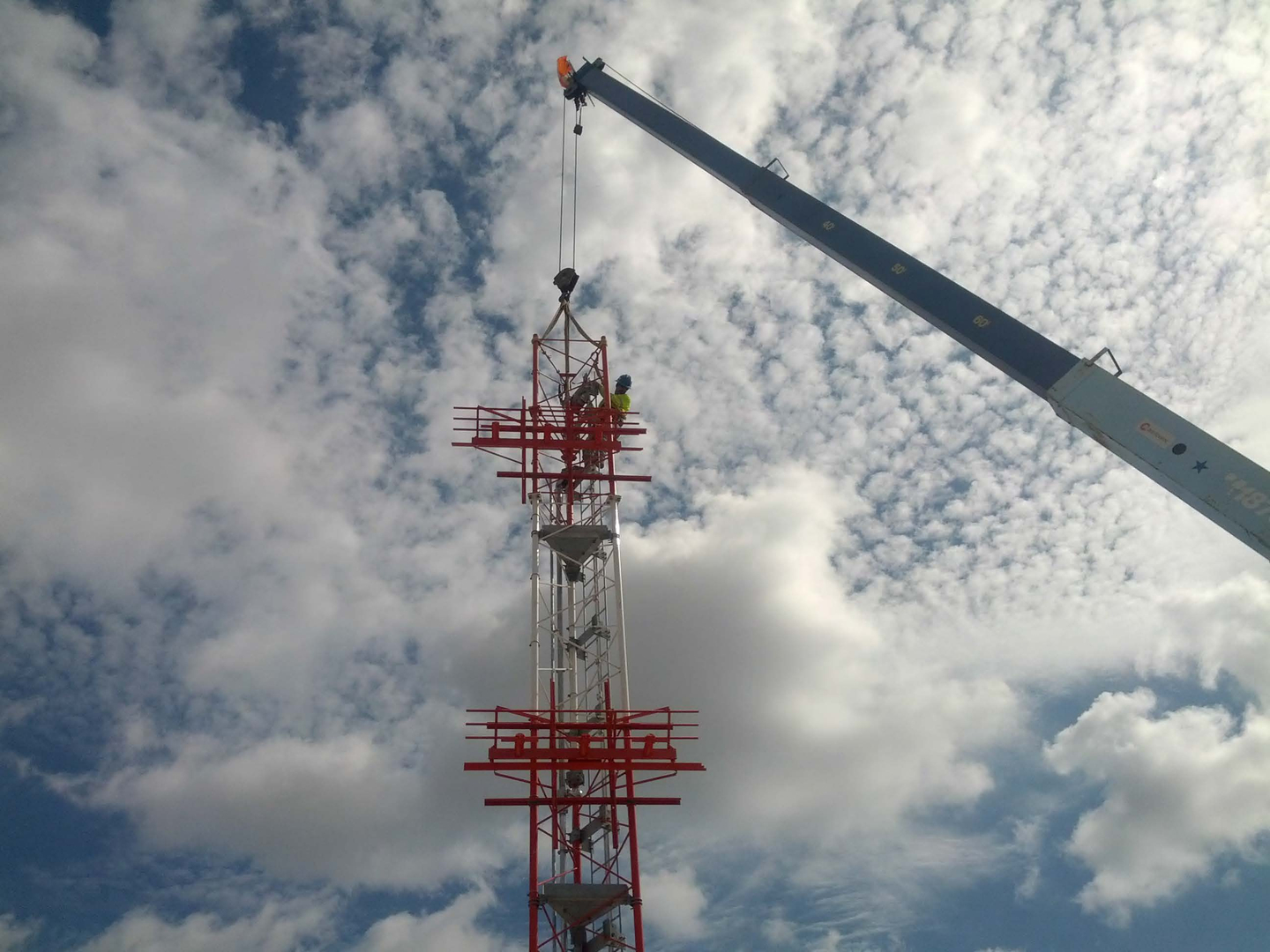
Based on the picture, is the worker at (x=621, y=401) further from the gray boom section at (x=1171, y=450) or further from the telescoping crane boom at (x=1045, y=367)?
the gray boom section at (x=1171, y=450)

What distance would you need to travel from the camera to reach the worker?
38.3 metres

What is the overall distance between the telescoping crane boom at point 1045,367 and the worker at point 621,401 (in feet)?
30.4

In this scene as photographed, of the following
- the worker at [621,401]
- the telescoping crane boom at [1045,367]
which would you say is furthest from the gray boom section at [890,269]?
the worker at [621,401]

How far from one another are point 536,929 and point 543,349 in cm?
2258

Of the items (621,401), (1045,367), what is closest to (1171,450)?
(1045,367)

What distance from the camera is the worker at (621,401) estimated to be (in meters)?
38.3

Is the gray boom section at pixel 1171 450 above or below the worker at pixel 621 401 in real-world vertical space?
below

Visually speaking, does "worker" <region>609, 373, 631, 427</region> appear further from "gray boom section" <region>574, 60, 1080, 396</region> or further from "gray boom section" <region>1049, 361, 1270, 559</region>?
"gray boom section" <region>1049, 361, 1270, 559</region>

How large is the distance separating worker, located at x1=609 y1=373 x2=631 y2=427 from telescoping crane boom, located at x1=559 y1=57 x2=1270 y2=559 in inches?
364

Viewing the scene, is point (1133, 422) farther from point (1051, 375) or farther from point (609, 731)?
point (609, 731)

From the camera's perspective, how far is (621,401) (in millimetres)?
38812

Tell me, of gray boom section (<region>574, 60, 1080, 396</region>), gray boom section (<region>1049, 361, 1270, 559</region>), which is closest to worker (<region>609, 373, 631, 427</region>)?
gray boom section (<region>574, 60, 1080, 396</region>)

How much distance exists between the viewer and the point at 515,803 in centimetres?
2928

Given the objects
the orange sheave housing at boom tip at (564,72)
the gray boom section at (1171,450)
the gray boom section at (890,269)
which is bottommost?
the gray boom section at (1171,450)
